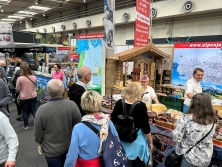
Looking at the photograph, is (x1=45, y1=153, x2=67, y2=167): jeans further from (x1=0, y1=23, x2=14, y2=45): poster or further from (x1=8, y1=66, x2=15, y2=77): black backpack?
(x1=0, y1=23, x2=14, y2=45): poster

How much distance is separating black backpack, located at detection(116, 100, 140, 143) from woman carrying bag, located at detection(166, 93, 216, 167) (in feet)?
1.43

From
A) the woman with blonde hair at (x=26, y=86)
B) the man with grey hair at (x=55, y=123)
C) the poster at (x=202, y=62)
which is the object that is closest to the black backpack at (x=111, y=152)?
the man with grey hair at (x=55, y=123)

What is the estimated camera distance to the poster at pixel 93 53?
187 inches

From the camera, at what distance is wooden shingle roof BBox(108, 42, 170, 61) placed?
4409 millimetres

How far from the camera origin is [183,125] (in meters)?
1.72

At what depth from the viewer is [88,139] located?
140 cm

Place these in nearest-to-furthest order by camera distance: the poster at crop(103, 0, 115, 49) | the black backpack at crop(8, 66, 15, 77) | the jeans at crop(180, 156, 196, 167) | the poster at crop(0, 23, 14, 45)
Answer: the jeans at crop(180, 156, 196, 167)
the poster at crop(103, 0, 115, 49)
the black backpack at crop(8, 66, 15, 77)
the poster at crop(0, 23, 14, 45)

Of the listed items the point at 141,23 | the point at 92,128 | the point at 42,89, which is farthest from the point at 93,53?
the point at 92,128

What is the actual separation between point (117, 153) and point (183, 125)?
72cm

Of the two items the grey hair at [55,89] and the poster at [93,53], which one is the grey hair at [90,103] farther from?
the poster at [93,53]

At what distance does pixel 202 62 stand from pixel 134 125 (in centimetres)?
410

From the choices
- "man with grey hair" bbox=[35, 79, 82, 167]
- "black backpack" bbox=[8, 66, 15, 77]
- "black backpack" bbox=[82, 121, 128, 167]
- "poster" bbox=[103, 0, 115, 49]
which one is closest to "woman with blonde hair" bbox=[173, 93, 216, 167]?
"black backpack" bbox=[82, 121, 128, 167]

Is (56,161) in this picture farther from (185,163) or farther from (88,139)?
(185,163)

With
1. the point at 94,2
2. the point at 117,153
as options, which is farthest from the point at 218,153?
the point at 94,2
